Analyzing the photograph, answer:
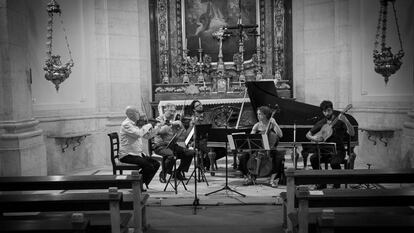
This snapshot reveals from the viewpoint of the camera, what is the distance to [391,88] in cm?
900

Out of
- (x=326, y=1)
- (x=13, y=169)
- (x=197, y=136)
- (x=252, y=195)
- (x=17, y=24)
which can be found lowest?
(x=252, y=195)

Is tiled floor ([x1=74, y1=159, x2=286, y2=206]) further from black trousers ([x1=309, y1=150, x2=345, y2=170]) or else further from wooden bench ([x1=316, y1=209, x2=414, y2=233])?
wooden bench ([x1=316, y1=209, x2=414, y2=233])

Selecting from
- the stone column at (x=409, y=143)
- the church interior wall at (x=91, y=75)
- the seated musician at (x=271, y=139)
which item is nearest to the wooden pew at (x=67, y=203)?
the seated musician at (x=271, y=139)

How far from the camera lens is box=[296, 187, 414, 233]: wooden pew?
161 inches

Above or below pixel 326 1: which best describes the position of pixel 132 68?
below

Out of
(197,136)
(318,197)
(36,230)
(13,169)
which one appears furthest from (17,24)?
(318,197)

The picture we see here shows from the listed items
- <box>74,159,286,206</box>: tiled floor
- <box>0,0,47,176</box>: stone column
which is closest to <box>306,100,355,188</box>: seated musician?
<box>74,159,286,206</box>: tiled floor

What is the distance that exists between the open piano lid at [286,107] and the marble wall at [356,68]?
151 cm

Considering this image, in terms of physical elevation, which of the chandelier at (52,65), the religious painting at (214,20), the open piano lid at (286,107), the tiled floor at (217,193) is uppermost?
the religious painting at (214,20)

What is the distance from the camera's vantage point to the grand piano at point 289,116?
784 centimetres

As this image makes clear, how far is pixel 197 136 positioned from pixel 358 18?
5054mm

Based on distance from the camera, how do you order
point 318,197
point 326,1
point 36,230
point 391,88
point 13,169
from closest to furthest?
point 36,230
point 318,197
point 13,169
point 391,88
point 326,1

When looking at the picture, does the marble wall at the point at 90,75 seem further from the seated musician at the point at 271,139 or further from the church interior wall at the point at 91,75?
the seated musician at the point at 271,139

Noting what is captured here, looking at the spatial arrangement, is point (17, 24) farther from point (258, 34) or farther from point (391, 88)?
point (391, 88)
